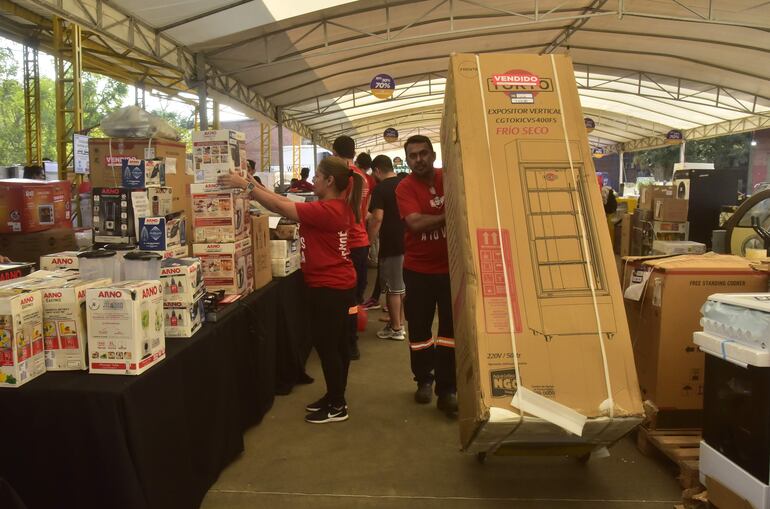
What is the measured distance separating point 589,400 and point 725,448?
523mm

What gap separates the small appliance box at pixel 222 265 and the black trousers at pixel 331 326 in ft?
1.36

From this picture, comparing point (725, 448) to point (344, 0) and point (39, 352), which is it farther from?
point (344, 0)

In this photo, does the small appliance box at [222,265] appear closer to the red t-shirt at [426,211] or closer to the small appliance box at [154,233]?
the small appliance box at [154,233]

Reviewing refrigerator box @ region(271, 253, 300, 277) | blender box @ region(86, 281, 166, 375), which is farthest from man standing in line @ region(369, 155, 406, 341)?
blender box @ region(86, 281, 166, 375)

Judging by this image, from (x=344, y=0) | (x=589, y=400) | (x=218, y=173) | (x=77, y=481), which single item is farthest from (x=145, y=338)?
(x=344, y=0)

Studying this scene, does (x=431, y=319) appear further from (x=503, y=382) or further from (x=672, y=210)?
(x=672, y=210)

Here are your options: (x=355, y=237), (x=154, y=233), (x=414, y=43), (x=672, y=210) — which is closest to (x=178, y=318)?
(x=154, y=233)

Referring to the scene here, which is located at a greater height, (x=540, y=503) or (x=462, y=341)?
(x=462, y=341)

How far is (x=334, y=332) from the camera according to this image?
9.49ft

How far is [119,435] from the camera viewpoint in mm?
1625

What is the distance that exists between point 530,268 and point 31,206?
309 cm

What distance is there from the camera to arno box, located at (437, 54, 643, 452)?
5.96 feet

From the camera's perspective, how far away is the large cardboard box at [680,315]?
2.55 m

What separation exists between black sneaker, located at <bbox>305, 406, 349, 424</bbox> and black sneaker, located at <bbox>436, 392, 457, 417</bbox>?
57cm
